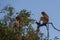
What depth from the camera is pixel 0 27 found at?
15.3 m

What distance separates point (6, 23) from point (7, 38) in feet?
5.47

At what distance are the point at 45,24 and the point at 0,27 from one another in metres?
4.14

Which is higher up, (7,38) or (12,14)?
(12,14)

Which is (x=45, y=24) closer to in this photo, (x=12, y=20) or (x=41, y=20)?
(x=41, y=20)

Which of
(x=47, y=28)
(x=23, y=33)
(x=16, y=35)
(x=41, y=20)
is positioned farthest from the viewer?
(x=23, y=33)

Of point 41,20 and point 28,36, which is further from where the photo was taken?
point 28,36

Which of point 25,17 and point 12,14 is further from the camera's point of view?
point 12,14

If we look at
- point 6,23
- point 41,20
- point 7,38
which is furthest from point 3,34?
point 41,20

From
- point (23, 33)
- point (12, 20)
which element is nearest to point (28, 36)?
point (23, 33)

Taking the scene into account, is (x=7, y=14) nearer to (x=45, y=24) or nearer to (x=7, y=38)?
(x=7, y=38)

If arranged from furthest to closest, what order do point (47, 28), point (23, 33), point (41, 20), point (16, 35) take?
point (23, 33), point (16, 35), point (41, 20), point (47, 28)

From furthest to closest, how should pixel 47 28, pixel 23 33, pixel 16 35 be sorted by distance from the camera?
1. pixel 23 33
2. pixel 16 35
3. pixel 47 28

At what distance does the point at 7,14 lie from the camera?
55.5ft

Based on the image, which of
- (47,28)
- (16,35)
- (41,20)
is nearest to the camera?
(47,28)
